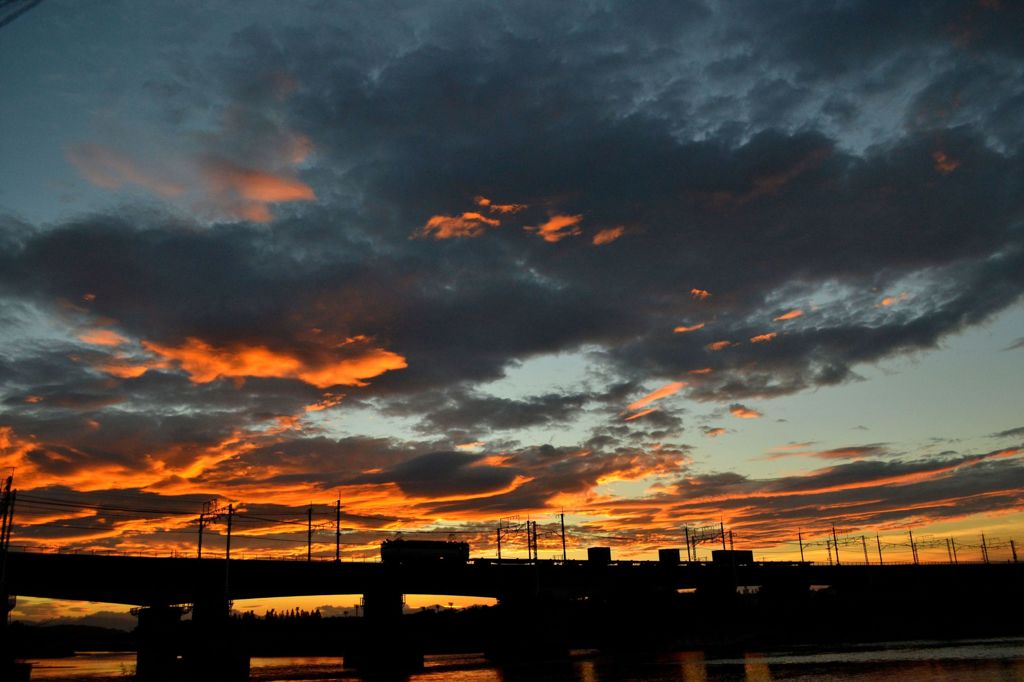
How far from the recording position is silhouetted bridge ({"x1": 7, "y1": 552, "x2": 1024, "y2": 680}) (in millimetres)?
105938

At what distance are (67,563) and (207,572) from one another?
1943cm

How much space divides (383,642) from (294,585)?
1802cm

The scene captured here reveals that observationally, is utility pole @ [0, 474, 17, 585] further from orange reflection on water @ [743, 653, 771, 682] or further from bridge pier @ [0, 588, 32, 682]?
orange reflection on water @ [743, 653, 771, 682]

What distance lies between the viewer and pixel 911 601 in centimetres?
19150

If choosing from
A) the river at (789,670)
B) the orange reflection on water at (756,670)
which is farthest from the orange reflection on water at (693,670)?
the orange reflection on water at (756,670)

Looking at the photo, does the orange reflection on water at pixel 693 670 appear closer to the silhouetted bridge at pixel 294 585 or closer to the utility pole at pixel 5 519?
the silhouetted bridge at pixel 294 585

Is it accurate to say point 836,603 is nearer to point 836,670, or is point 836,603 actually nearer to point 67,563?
point 836,670

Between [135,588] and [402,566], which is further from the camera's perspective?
[402,566]

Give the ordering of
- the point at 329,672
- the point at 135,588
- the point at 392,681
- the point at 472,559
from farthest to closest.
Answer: the point at 472,559
the point at 329,672
the point at 135,588
the point at 392,681

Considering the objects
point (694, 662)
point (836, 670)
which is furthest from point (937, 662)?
point (694, 662)

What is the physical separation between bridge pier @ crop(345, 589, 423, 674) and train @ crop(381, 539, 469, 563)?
6613mm

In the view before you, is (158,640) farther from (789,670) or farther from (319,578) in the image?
(789,670)

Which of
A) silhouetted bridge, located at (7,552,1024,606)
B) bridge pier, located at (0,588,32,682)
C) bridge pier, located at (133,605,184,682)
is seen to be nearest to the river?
bridge pier, located at (133,605,184,682)

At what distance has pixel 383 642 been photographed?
121875 mm
